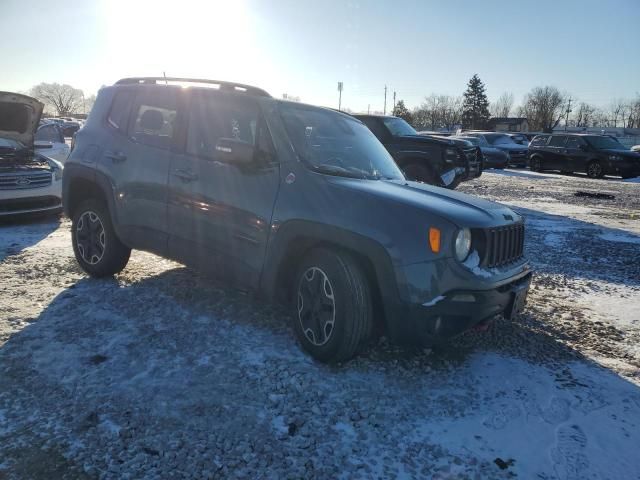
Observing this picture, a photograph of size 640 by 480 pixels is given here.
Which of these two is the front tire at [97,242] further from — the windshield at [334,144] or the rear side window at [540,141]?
the rear side window at [540,141]

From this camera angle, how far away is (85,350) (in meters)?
3.41

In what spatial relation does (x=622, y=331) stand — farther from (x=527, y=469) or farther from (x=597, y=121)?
(x=597, y=121)

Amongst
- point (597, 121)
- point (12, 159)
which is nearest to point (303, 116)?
point (12, 159)

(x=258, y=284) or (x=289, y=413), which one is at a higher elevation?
(x=258, y=284)

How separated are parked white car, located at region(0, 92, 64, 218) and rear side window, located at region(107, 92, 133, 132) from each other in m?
3.54

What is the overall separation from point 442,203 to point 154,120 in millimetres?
2717

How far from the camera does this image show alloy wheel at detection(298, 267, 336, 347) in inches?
128

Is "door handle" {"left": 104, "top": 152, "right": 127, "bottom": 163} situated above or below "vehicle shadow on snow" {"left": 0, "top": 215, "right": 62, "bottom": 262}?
above

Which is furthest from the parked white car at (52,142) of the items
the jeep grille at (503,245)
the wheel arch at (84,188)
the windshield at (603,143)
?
the windshield at (603,143)

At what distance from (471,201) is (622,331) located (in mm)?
1964

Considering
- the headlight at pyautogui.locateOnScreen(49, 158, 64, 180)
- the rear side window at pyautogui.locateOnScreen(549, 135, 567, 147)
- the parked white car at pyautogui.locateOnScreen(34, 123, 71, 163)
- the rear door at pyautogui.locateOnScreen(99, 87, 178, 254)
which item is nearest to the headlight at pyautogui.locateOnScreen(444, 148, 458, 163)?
the rear door at pyautogui.locateOnScreen(99, 87, 178, 254)

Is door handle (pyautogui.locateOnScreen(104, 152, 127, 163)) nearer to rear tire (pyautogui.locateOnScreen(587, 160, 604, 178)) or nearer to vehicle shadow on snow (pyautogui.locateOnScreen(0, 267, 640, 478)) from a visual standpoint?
vehicle shadow on snow (pyautogui.locateOnScreen(0, 267, 640, 478))

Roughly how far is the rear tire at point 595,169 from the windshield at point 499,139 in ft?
18.9

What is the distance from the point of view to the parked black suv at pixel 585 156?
66.0ft
